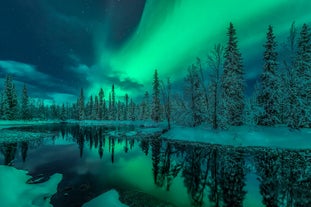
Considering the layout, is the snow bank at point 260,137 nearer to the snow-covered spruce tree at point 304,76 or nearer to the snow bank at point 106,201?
the snow-covered spruce tree at point 304,76

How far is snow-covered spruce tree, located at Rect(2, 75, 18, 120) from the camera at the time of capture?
67.2 meters

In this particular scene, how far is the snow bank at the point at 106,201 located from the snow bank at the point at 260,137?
61.0ft

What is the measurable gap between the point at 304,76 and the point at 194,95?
18.9 m

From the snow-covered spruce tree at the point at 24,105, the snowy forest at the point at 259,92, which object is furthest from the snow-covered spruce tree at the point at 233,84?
the snow-covered spruce tree at the point at 24,105

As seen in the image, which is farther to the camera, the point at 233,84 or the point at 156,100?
the point at 156,100

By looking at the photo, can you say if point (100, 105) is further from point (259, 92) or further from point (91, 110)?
point (259, 92)

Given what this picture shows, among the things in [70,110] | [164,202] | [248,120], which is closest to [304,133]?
[248,120]

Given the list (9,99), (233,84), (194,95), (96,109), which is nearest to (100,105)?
(96,109)

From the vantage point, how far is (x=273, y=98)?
2984 cm

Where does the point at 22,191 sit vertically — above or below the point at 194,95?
below

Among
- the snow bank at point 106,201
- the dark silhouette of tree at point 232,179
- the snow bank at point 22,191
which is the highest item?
the snow bank at point 22,191

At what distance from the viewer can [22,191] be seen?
365 inches

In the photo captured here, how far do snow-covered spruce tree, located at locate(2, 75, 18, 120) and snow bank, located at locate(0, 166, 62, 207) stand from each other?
6983cm

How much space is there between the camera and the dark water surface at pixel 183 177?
9516 millimetres
